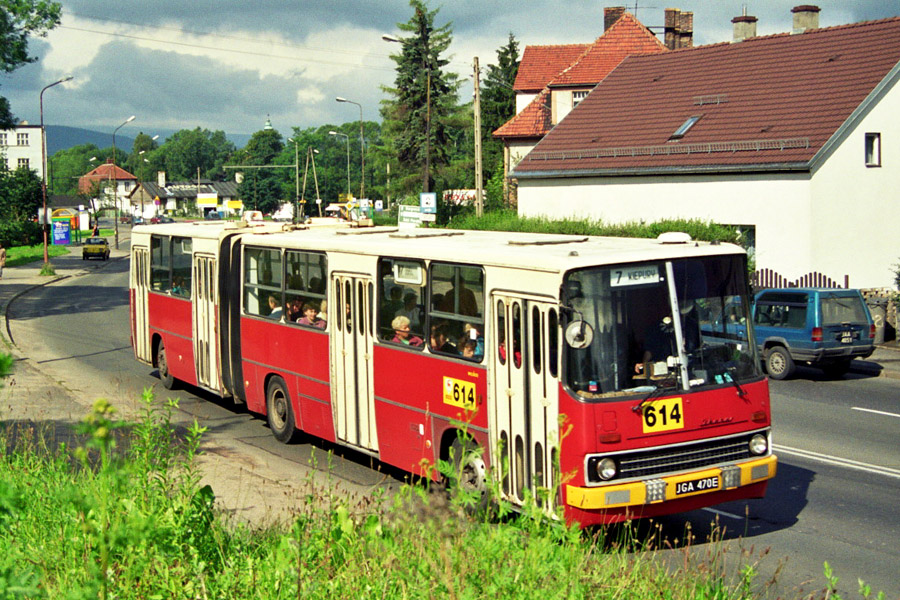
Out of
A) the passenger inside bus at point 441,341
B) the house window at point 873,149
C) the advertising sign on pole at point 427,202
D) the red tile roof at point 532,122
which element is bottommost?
the passenger inside bus at point 441,341

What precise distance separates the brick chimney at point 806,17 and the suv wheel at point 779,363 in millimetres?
22978

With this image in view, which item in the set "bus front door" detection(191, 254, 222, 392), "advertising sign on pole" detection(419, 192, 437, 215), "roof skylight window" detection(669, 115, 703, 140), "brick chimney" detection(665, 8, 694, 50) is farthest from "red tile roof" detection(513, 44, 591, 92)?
"bus front door" detection(191, 254, 222, 392)

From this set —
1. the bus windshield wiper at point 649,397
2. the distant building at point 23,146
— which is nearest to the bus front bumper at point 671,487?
the bus windshield wiper at point 649,397

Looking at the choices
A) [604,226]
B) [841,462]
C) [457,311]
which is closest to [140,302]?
[457,311]

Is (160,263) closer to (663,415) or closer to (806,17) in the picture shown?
(663,415)

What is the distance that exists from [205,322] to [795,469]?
29.3 feet

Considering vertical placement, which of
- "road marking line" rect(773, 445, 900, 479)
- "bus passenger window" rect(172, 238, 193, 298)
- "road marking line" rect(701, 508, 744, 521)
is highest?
"bus passenger window" rect(172, 238, 193, 298)

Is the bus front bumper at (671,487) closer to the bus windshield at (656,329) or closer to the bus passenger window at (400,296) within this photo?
the bus windshield at (656,329)

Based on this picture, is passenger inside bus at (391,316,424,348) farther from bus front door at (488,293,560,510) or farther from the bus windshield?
the bus windshield

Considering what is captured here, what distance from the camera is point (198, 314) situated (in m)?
16.4

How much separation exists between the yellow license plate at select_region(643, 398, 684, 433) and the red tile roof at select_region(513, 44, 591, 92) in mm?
54652

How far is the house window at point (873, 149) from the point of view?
3148cm

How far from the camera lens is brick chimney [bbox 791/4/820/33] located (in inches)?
1582

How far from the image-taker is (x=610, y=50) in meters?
51.6
